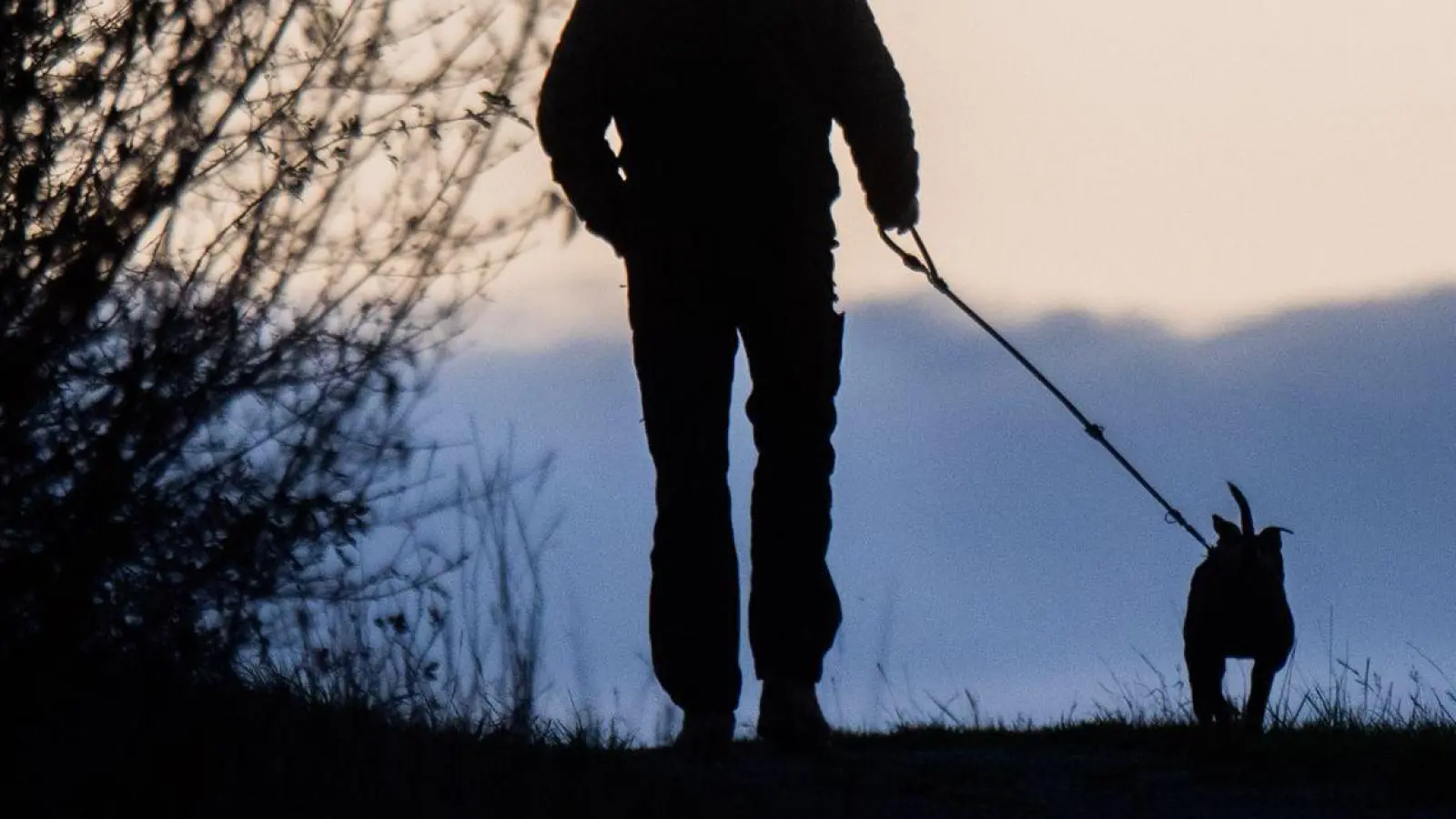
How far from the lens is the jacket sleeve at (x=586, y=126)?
5.55 meters

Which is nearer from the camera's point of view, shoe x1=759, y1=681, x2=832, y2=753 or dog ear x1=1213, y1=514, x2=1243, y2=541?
shoe x1=759, y1=681, x2=832, y2=753

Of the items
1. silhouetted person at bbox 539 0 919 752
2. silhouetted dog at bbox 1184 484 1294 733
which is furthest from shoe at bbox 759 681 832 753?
silhouetted dog at bbox 1184 484 1294 733

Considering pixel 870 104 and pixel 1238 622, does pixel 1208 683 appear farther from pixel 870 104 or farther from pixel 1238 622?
pixel 870 104

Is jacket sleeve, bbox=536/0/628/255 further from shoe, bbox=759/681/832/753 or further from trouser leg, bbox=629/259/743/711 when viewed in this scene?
shoe, bbox=759/681/832/753

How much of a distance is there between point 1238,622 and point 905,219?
2512 millimetres

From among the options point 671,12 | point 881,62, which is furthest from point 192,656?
point 881,62

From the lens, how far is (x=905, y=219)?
19.7ft

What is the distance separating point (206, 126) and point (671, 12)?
158 cm

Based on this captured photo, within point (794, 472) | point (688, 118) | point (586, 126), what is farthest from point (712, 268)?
point (794, 472)

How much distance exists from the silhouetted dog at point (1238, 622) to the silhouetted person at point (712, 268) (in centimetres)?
247

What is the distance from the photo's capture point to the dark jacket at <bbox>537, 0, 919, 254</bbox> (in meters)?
5.57

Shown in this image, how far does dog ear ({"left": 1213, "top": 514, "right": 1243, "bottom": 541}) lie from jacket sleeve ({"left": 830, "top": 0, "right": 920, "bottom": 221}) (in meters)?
2.72

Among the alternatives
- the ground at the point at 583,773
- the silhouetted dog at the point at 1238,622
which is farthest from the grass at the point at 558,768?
the silhouetted dog at the point at 1238,622

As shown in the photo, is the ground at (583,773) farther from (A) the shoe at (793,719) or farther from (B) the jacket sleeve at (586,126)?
(B) the jacket sleeve at (586,126)
